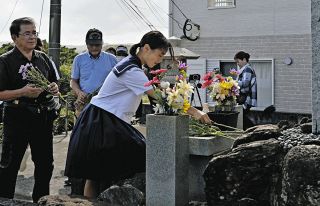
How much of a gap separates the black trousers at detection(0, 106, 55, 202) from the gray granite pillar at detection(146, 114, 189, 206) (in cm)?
147

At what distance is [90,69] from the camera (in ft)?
20.7

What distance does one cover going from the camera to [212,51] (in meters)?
14.9

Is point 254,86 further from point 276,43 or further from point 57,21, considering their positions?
point 276,43

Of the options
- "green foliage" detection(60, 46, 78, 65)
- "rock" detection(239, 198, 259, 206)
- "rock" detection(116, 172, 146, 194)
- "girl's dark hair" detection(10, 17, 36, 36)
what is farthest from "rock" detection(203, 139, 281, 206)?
"green foliage" detection(60, 46, 78, 65)

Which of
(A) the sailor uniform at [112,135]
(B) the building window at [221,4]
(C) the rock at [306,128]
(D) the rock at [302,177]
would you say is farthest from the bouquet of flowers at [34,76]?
(B) the building window at [221,4]

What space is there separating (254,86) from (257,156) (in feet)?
17.4

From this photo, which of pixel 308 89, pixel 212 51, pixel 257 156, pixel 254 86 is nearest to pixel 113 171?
pixel 257 156

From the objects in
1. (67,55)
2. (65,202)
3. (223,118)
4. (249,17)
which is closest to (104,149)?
(65,202)

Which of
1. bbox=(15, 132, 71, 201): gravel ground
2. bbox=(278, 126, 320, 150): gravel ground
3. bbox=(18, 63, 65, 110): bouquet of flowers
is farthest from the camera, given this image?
bbox=(15, 132, 71, 201): gravel ground

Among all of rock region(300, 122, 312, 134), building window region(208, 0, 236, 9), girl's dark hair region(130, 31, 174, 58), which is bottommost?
rock region(300, 122, 312, 134)

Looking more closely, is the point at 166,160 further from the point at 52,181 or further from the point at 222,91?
the point at 52,181

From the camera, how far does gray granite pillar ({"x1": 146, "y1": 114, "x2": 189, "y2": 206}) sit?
12.5ft

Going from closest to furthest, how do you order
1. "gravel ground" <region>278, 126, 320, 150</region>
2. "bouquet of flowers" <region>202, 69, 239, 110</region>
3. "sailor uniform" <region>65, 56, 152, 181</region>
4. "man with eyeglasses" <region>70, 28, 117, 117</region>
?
"gravel ground" <region>278, 126, 320, 150</region> < "sailor uniform" <region>65, 56, 152, 181</region> < "bouquet of flowers" <region>202, 69, 239, 110</region> < "man with eyeglasses" <region>70, 28, 117, 117</region>

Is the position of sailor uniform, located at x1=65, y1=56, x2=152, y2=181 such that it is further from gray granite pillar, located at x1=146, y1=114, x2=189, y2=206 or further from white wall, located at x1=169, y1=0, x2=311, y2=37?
white wall, located at x1=169, y1=0, x2=311, y2=37
